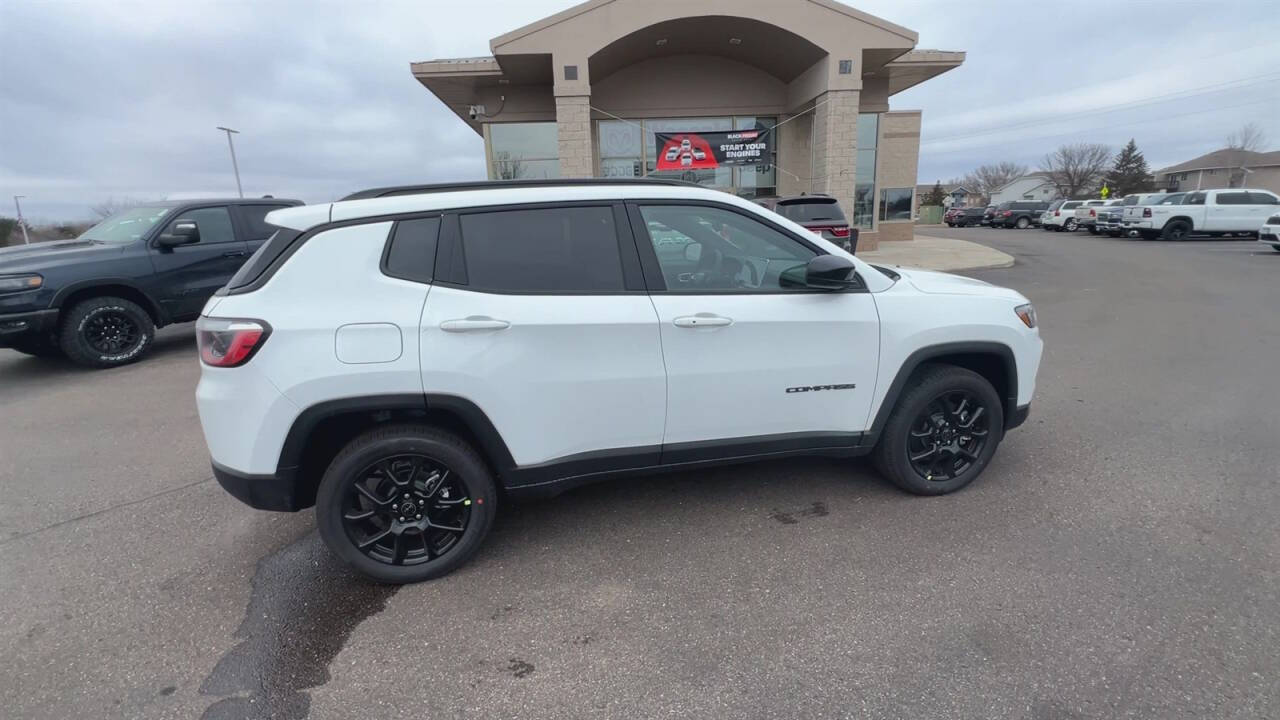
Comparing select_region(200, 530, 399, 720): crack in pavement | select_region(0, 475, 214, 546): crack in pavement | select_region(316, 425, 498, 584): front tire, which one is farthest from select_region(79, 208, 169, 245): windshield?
select_region(316, 425, 498, 584): front tire

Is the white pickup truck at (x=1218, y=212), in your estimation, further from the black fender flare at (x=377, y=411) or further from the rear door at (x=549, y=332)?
the black fender flare at (x=377, y=411)

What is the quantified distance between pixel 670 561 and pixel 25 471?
4.69m

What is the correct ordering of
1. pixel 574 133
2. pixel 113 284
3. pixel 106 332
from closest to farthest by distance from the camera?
1. pixel 113 284
2. pixel 106 332
3. pixel 574 133

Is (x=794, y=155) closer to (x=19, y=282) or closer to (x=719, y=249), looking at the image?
(x=719, y=249)

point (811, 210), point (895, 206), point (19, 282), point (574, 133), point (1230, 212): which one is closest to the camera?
point (19, 282)

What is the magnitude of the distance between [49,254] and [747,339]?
8036mm

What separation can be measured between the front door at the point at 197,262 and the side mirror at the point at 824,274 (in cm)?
756

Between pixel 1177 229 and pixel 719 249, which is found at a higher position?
pixel 719 249

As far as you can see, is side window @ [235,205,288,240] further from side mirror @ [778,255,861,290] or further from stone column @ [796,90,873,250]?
stone column @ [796,90,873,250]

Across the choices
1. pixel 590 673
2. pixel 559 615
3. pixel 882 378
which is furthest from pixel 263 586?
pixel 882 378

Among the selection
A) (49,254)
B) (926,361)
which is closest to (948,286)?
(926,361)

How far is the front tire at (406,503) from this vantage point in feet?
9.47

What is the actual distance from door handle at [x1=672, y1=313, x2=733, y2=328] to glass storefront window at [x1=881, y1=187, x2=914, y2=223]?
20647 mm

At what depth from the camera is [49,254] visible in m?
7.00
